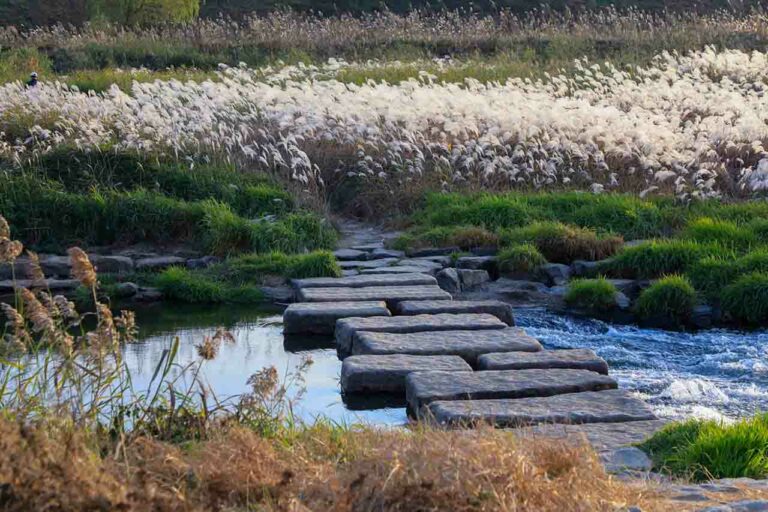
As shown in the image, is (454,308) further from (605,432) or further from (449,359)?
(605,432)

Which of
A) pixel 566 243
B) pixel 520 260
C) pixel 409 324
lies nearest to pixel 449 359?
pixel 409 324

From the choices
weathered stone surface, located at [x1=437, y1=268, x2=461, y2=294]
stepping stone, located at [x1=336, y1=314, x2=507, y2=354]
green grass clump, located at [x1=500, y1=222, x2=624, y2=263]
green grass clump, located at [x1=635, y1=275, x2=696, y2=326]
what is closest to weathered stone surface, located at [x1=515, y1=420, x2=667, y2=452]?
stepping stone, located at [x1=336, y1=314, x2=507, y2=354]

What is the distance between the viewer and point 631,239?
932cm

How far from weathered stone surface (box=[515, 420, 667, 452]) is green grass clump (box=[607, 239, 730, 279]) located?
Answer: 11.9ft

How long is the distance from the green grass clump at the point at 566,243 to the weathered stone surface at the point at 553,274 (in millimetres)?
297

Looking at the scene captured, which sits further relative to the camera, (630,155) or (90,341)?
(630,155)

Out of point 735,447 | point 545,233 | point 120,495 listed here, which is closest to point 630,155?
point 545,233

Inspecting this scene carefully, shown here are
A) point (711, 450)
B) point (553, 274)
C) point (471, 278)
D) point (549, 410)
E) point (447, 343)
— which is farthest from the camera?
point (553, 274)

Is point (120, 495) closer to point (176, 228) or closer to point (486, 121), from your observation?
point (176, 228)

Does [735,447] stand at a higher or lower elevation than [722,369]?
higher

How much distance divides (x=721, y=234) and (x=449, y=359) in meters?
3.83

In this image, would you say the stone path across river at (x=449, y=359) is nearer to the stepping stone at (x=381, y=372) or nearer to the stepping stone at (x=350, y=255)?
the stepping stone at (x=381, y=372)

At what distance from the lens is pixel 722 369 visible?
6.46 meters

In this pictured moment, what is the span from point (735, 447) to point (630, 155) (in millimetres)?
6638
